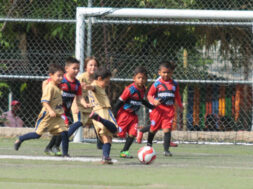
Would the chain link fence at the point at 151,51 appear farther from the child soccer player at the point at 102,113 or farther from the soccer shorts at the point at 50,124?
the child soccer player at the point at 102,113

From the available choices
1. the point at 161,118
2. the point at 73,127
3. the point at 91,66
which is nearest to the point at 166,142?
the point at 161,118

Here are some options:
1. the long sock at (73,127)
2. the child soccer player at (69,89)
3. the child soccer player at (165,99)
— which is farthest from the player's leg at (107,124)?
Result: the long sock at (73,127)

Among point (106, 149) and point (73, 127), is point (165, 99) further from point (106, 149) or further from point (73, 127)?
point (106, 149)

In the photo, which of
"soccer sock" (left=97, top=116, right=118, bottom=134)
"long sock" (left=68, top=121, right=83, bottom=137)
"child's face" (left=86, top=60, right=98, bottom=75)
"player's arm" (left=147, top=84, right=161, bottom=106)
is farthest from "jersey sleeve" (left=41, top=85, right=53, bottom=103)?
"child's face" (left=86, top=60, right=98, bottom=75)

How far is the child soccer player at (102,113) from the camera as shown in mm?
8945

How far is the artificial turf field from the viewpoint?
6.32 metres

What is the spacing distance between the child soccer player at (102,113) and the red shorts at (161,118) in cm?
192

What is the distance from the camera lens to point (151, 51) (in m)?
15.6

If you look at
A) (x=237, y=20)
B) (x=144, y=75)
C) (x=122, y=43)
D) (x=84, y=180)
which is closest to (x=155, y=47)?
(x=122, y=43)

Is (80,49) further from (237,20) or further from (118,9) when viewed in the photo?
(237,20)

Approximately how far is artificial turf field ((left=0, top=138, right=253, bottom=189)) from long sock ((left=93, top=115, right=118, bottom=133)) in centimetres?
46

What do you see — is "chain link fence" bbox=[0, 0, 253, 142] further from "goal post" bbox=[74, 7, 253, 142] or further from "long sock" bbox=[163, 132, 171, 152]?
"long sock" bbox=[163, 132, 171, 152]

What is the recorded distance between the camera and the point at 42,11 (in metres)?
14.7

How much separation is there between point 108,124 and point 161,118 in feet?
7.58
